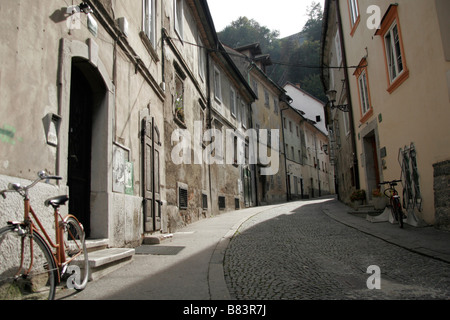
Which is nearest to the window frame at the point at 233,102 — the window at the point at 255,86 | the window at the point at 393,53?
the window at the point at 255,86

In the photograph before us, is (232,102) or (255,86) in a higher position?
(255,86)

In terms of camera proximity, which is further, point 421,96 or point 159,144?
point 159,144

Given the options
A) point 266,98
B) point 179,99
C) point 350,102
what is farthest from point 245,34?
point 179,99

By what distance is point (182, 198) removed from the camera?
430 inches

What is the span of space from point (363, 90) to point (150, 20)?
7501mm

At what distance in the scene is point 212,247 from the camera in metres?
6.71

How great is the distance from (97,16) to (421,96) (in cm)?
650

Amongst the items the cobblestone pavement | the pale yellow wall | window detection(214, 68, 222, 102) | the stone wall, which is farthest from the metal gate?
window detection(214, 68, 222, 102)

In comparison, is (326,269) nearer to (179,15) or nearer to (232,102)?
(179,15)

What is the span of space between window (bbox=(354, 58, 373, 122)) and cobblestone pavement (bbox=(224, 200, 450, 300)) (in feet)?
18.6

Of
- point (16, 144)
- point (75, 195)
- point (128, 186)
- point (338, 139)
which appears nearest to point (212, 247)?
point (128, 186)

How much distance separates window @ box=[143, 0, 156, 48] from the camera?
8914 mm

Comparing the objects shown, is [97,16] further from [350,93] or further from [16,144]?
[350,93]

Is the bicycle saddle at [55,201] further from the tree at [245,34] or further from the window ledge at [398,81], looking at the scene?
the tree at [245,34]
